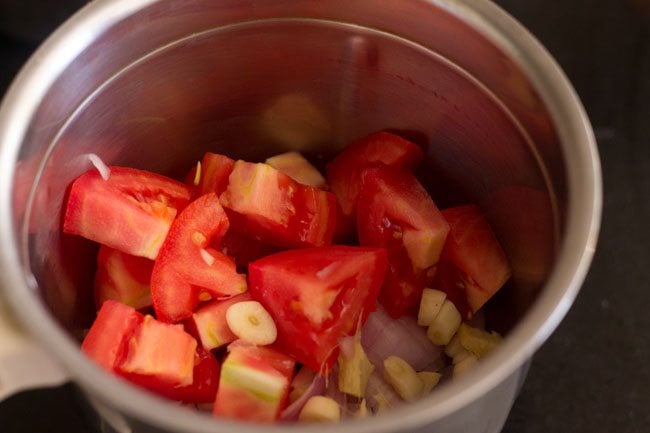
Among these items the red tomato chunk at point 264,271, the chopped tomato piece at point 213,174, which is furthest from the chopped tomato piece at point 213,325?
the chopped tomato piece at point 213,174

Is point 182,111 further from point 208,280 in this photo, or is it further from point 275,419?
point 275,419

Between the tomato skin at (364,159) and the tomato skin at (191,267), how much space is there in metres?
0.14

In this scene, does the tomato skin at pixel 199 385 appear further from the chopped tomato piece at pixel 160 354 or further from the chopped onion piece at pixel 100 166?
the chopped onion piece at pixel 100 166

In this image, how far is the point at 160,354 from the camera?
0.68m

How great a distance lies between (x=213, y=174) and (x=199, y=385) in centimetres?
21

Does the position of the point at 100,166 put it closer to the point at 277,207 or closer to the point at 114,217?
the point at 114,217

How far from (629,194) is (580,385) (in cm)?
26

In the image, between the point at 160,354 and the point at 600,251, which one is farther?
the point at 600,251

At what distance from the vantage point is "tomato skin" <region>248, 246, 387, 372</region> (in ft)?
2.28

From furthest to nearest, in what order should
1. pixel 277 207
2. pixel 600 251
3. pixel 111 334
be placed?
pixel 600 251
pixel 277 207
pixel 111 334

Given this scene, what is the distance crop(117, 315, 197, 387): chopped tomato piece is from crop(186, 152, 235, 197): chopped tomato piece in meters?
0.16

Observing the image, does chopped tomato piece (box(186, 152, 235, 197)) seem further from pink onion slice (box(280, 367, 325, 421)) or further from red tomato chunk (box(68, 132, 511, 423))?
pink onion slice (box(280, 367, 325, 421))

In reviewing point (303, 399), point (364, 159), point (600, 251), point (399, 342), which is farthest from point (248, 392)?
point (600, 251)

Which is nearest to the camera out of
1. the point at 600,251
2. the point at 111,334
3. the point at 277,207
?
the point at 111,334
